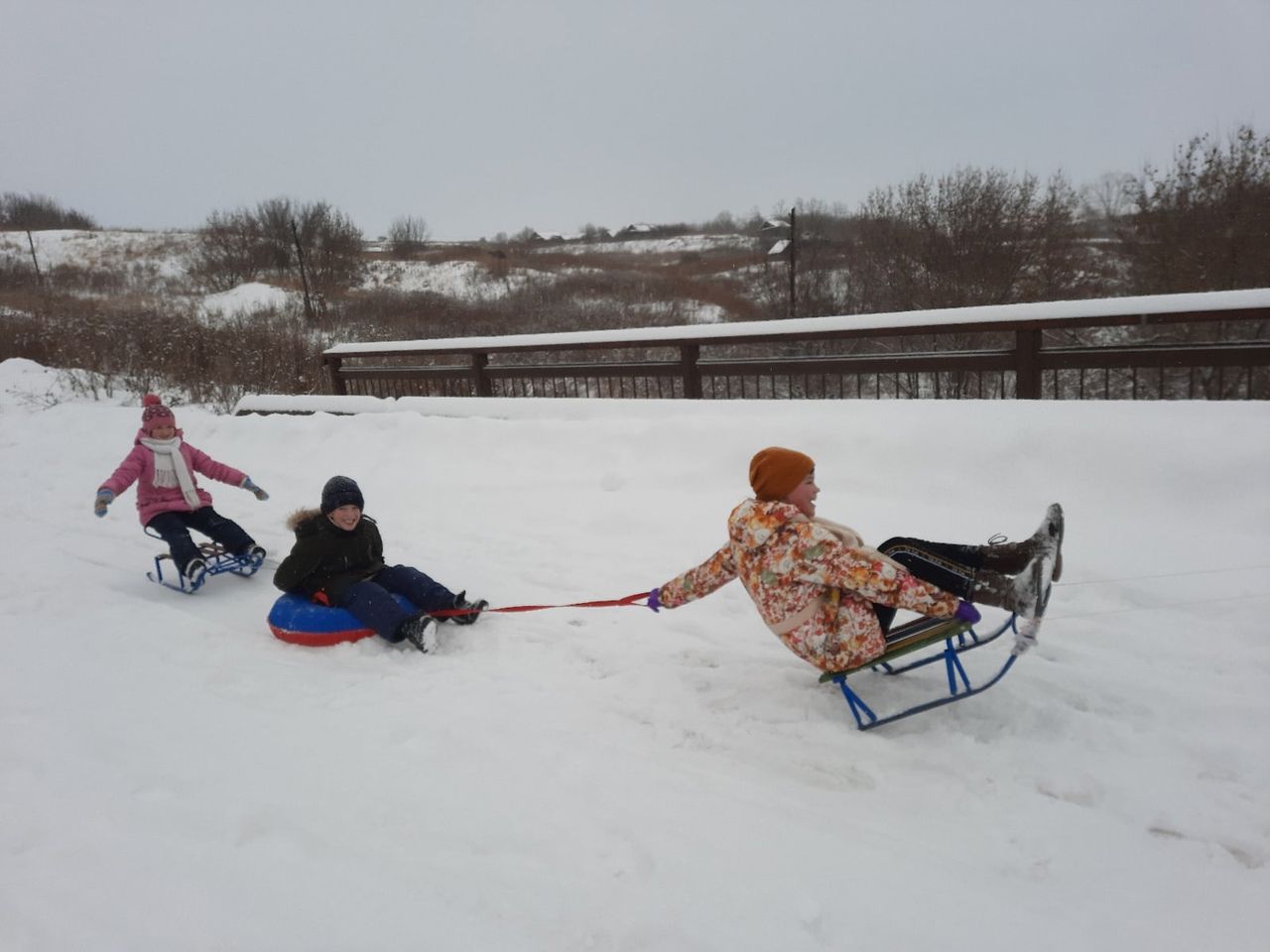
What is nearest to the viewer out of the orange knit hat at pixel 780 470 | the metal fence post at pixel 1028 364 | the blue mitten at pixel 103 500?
the orange knit hat at pixel 780 470

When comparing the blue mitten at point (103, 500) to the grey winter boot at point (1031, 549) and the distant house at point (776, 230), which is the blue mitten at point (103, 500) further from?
the distant house at point (776, 230)

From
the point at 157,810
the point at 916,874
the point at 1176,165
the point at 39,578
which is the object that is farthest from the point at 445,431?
the point at 1176,165

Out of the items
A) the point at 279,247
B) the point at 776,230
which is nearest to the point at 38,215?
the point at 279,247

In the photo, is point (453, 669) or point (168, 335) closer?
point (453, 669)

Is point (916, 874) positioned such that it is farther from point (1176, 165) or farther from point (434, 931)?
point (1176, 165)

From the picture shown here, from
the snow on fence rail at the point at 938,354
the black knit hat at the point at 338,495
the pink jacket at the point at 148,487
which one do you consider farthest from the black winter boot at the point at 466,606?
the snow on fence rail at the point at 938,354

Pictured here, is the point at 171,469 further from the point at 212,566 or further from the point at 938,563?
the point at 938,563

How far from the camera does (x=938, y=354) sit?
22.2 ft

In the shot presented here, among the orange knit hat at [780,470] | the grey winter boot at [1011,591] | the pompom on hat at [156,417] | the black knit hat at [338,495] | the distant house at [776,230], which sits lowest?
the grey winter boot at [1011,591]

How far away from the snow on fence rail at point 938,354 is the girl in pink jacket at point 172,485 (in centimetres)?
398

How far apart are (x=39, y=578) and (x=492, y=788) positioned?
491 cm

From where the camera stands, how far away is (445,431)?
8.56 meters

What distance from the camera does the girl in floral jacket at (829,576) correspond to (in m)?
2.95

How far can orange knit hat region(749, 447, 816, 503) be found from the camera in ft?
10.2
